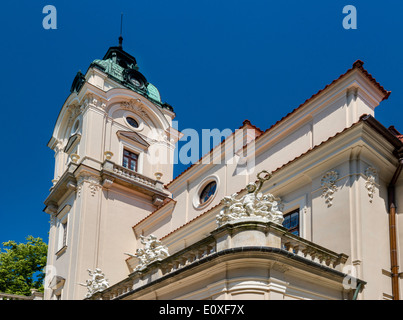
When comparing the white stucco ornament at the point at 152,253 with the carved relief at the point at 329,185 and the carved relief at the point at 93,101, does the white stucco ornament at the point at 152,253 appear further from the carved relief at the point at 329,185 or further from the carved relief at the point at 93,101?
the carved relief at the point at 93,101

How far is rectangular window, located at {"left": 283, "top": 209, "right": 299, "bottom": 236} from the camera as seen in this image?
16000mm

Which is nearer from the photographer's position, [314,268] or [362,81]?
[314,268]

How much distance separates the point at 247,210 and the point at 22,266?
27.3 metres

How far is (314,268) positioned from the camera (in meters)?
12.3

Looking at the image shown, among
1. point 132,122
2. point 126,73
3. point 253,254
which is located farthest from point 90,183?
point 253,254

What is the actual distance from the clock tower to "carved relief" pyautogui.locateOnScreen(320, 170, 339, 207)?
13.2 metres

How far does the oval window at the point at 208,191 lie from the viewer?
845 inches

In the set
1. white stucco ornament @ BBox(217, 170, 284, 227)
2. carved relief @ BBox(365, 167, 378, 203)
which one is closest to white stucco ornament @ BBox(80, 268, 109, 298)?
white stucco ornament @ BBox(217, 170, 284, 227)

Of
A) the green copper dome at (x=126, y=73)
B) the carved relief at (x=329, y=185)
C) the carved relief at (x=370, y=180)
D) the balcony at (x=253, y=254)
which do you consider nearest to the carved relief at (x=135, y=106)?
the green copper dome at (x=126, y=73)

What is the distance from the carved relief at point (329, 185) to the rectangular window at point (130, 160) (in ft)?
52.0

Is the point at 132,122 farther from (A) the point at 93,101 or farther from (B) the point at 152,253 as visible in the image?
(B) the point at 152,253
